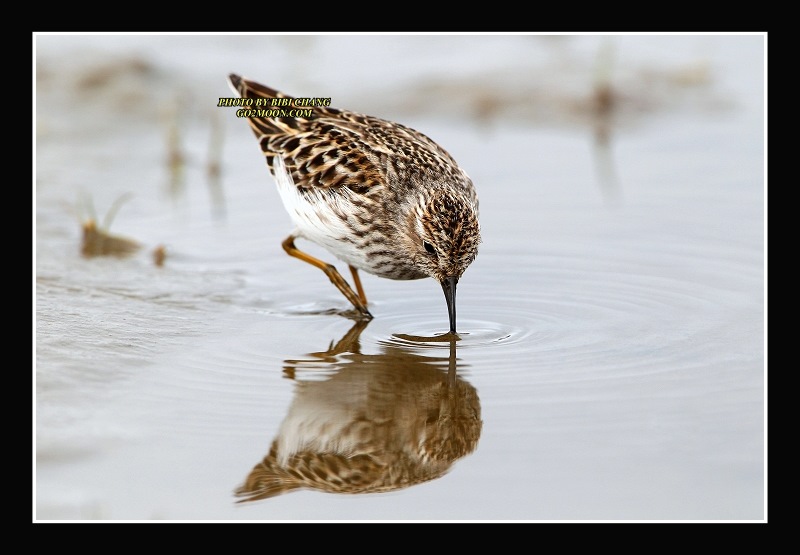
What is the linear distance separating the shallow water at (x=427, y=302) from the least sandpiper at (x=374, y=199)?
1.59ft

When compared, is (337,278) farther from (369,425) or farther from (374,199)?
(369,425)

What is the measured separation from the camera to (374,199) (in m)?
8.62

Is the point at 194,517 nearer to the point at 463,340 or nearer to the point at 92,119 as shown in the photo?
the point at 463,340

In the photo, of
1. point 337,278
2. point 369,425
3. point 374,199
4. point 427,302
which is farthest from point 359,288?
point 369,425

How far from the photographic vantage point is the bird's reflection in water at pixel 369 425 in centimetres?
596

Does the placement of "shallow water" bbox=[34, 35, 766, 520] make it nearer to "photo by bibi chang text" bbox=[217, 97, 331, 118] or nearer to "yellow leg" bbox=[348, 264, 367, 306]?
"yellow leg" bbox=[348, 264, 367, 306]

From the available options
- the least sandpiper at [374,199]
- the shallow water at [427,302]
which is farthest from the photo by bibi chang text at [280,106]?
the shallow water at [427,302]

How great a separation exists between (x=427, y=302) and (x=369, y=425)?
269cm

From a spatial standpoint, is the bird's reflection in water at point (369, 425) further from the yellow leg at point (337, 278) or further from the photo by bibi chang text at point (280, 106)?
the photo by bibi chang text at point (280, 106)

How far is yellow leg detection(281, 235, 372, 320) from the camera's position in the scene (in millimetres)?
8914

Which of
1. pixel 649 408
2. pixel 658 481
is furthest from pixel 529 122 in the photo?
pixel 658 481

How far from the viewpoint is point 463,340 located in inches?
317

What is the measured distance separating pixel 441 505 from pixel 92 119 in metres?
9.70

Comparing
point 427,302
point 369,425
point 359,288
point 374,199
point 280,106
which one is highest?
point 280,106
